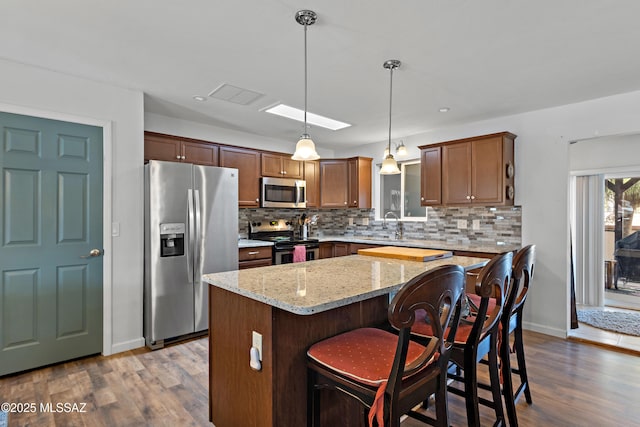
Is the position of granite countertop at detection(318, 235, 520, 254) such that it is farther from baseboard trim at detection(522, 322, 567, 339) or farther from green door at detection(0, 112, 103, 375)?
green door at detection(0, 112, 103, 375)

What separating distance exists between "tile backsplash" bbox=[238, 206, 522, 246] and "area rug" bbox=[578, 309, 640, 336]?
125cm

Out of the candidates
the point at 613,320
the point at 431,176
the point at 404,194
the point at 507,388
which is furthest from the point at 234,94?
the point at 613,320

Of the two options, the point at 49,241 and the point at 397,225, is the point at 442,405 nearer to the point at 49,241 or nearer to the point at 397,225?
the point at 49,241

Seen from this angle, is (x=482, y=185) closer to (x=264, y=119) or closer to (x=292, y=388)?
(x=264, y=119)

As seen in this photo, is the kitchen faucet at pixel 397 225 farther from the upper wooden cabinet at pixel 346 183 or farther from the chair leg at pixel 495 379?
the chair leg at pixel 495 379

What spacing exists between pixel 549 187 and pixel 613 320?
1791 millimetres

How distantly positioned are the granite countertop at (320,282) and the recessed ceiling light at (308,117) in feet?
6.74

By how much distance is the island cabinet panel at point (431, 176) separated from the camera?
4215 millimetres

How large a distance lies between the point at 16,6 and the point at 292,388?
100.0 inches

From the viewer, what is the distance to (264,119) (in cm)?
404

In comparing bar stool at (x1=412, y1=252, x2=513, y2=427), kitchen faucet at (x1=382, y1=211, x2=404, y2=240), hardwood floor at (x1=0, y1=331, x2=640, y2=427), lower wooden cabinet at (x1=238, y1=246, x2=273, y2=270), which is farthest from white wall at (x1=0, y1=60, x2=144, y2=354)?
kitchen faucet at (x1=382, y1=211, x2=404, y2=240)

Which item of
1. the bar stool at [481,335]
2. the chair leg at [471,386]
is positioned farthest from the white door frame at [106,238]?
the chair leg at [471,386]

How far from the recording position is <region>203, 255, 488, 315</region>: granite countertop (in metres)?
1.33

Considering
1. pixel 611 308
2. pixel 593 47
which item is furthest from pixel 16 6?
pixel 611 308
